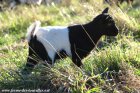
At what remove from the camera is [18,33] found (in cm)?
1165

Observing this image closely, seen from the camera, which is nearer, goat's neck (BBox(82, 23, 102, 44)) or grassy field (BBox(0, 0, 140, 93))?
grassy field (BBox(0, 0, 140, 93))

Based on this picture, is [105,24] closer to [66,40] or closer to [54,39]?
[66,40]

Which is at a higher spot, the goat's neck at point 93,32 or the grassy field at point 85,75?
the goat's neck at point 93,32

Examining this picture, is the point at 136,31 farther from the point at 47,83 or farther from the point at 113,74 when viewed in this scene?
the point at 47,83

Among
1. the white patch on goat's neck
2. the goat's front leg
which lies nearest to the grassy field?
the goat's front leg

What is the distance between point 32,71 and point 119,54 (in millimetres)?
1390

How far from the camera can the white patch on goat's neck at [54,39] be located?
7.13 meters

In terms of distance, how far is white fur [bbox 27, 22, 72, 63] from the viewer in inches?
281

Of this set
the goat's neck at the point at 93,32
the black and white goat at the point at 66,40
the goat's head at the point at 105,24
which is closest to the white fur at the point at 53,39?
the black and white goat at the point at 66,40

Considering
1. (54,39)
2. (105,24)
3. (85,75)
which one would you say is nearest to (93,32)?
(105,24)

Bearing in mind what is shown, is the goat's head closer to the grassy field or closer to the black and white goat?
the black and white goat

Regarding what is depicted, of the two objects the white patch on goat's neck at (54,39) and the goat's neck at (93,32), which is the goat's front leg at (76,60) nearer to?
the white patch on goat's neck at (54,39)

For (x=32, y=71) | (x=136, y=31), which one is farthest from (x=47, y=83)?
(x=136, y=31)

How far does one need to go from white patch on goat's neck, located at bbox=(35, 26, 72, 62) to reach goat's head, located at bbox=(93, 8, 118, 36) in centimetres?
54
